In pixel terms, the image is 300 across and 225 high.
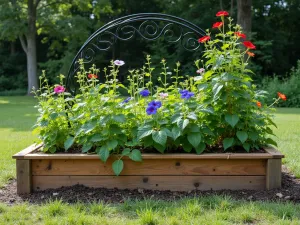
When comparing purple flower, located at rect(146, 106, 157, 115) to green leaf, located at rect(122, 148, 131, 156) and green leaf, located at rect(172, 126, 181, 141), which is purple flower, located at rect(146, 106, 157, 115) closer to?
green leaf, located at rect(172, 126, 181, 141)

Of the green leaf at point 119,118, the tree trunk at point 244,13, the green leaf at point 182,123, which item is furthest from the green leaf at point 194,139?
the tree trunk at point 244,13

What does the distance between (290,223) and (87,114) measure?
1.64 metres

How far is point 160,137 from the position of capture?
2.81 m

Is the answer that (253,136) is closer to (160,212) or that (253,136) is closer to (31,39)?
(160,212)

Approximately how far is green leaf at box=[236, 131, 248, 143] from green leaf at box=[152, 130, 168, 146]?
0.56 metres

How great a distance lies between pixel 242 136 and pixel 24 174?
1610mm

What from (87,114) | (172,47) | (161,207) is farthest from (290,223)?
(172,47)

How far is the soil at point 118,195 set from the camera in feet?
9.09

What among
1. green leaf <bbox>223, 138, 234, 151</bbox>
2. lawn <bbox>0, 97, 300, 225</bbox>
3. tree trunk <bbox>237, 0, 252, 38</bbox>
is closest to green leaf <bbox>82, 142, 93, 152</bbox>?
lawn <bbox>0, 97, 300, 225</bbox>

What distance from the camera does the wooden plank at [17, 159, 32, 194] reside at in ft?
9.68

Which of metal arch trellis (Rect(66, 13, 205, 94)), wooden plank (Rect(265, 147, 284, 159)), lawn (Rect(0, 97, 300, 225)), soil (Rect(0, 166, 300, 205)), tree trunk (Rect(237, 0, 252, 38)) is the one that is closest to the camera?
lawn (Rect(0, 97, 300, 225))

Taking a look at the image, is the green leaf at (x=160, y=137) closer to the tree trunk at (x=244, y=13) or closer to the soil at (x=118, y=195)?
the soil at (x=118, y=195)

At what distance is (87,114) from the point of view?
3.12m

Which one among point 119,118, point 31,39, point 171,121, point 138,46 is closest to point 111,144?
point 119,118
